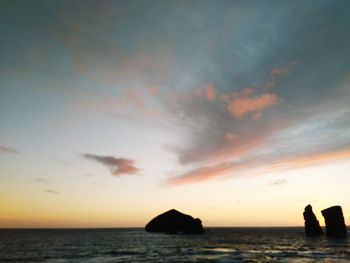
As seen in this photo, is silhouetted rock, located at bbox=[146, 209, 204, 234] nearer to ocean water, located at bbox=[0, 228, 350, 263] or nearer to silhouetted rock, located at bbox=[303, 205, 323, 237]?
silhouetted rock, located at bbox=[303, 205, 323, 237]

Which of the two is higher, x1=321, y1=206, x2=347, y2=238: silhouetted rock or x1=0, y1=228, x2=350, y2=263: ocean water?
x1=321, y1=206, x2=347, y2=238: silhouetted rock

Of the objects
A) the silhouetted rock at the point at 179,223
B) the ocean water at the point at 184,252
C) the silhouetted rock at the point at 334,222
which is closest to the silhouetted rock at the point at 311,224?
the silhouetted rock at the point at 334,222

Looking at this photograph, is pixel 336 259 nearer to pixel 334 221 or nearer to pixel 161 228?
pixel 334 221

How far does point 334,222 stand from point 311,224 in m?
11.6

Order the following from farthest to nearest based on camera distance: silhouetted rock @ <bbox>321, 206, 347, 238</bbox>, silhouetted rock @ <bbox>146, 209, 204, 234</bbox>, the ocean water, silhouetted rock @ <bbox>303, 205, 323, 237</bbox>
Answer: silhouetted rock @ <bbox>146, 209, 204, 234</bbox> → silhouetted rock @ <bbox>303, 205, 323, 237</bbox> → silhouetted rock @ <bbox>321, 206, 347, 238</bbox> → the ocean water

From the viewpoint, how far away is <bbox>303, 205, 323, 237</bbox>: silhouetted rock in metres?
113

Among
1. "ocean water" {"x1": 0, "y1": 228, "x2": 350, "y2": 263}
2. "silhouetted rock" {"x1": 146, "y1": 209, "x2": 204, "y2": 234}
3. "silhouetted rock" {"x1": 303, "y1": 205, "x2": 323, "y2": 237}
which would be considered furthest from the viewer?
"silhouetted rock" {"x1": 146, "y1": 209, "x2": 204, "y2": 234}

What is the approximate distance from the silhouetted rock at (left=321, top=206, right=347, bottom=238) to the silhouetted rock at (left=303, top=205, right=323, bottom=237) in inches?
293

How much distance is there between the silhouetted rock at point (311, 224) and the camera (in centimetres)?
11306

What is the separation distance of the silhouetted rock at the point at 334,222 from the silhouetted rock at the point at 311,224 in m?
7.43

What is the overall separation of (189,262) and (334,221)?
83894 mm

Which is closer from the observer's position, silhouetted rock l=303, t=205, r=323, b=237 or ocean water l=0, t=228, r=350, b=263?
ocean water l=0, t=228, r=350, b=263

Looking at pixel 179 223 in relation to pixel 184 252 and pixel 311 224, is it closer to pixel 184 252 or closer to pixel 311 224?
pixel 311 224

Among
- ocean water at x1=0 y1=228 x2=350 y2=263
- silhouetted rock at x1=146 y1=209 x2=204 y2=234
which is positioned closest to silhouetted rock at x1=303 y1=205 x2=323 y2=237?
ocean water at x1=0 y1=228 x2=350 y2=263
